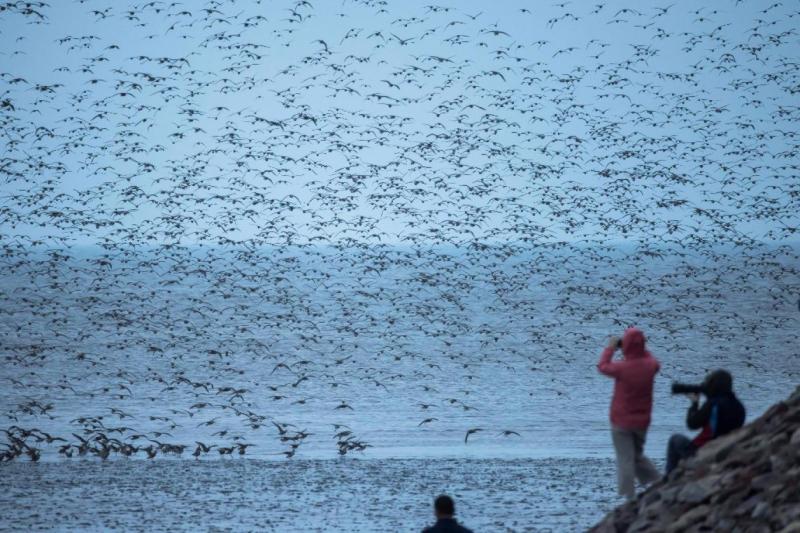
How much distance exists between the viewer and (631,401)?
1686 centimetres

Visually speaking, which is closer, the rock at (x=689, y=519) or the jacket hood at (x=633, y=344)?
the rock at (x=689, y=519)

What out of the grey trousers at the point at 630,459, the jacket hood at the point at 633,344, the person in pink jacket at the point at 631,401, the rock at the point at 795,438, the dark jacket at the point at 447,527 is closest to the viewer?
the dark jacket at the point at 447,527

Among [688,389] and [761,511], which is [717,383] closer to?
[688,389]

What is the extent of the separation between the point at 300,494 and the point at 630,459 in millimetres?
12565

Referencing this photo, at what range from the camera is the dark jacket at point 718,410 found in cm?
1537

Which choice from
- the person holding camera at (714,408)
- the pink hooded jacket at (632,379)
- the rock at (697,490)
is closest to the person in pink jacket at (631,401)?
the pink hooded jacket at (632,379)

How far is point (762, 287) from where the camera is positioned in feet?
497

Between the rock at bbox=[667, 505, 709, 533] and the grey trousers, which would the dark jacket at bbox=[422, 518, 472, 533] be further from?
the grey trousers

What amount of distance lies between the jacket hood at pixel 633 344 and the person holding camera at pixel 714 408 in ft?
3.00

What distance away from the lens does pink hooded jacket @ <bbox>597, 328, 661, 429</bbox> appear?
54.2ft

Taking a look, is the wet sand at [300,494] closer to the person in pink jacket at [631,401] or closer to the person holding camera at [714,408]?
the person in pink jacket at [631,401]

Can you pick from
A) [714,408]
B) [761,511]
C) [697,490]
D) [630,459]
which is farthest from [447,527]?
[630,459]

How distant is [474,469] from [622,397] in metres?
16.6

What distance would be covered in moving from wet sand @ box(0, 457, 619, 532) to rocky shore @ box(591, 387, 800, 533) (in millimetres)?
6023
